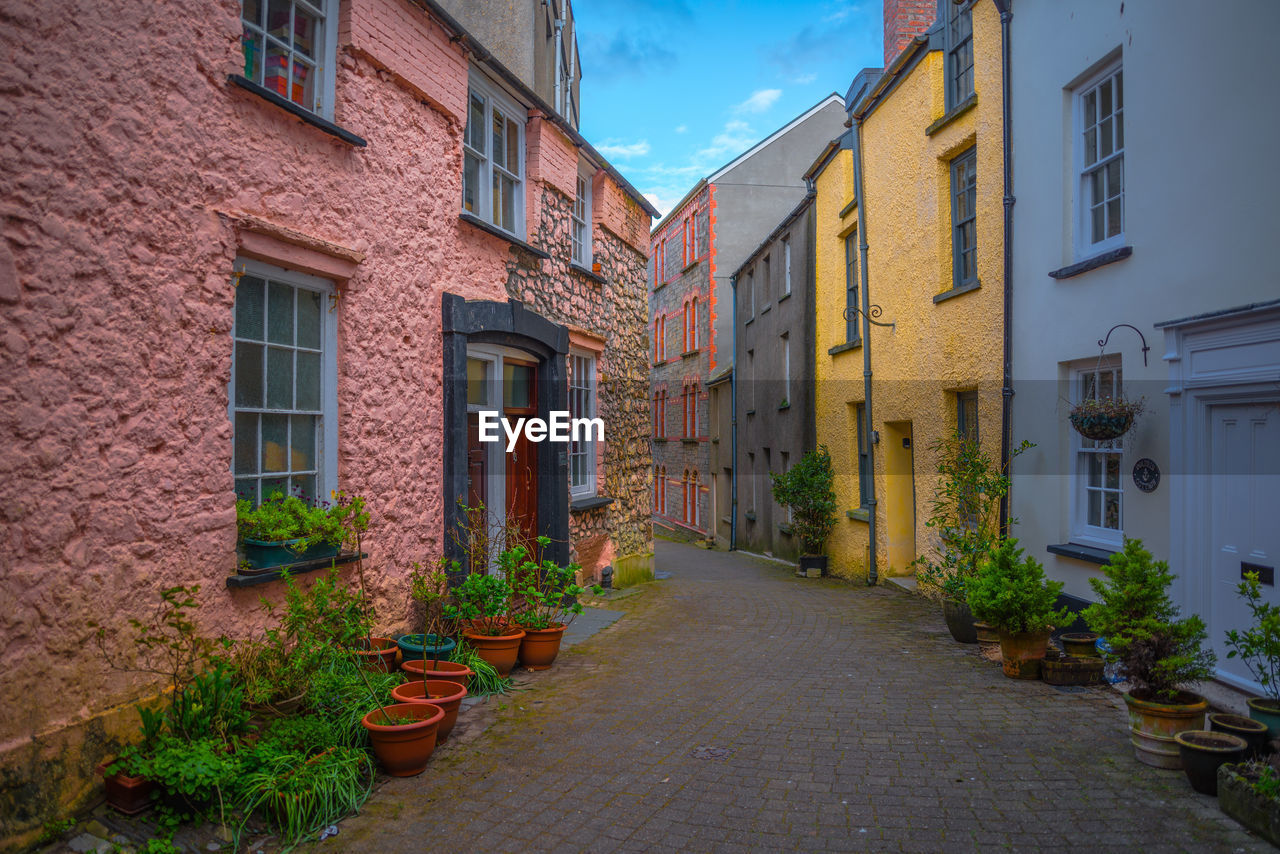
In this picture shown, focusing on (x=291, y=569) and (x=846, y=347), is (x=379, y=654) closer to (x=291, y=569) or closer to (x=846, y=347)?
(x=291, y=569)

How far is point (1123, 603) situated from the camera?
A: 4965mm

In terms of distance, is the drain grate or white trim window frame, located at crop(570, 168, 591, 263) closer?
the drain grate

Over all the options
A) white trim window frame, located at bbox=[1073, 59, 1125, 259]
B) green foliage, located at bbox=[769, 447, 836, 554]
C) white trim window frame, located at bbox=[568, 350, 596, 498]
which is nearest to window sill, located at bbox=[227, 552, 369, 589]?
white trim window frame, located at bbox=[568, 350, 596, 498]

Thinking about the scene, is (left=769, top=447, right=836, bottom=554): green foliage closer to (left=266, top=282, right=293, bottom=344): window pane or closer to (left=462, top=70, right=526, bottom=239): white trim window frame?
(left=462, top=70, right=526, bottom=239): white trim window frame

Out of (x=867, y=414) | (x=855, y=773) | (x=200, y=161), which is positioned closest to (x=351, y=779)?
(x=855, y=773)

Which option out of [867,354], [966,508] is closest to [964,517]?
[966,508]

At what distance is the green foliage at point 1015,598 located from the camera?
628cm

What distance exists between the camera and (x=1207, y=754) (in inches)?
163

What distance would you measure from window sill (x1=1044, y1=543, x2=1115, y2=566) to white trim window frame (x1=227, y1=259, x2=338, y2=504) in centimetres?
628

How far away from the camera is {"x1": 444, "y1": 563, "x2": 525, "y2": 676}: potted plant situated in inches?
261

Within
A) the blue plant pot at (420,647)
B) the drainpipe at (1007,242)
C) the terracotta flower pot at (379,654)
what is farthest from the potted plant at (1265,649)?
the terracotta flower pot at (379,654)

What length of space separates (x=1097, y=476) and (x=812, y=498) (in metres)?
7.33

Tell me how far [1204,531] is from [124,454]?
685cm

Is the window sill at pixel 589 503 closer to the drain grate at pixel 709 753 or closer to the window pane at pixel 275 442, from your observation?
the window pane at pixel 275 442
